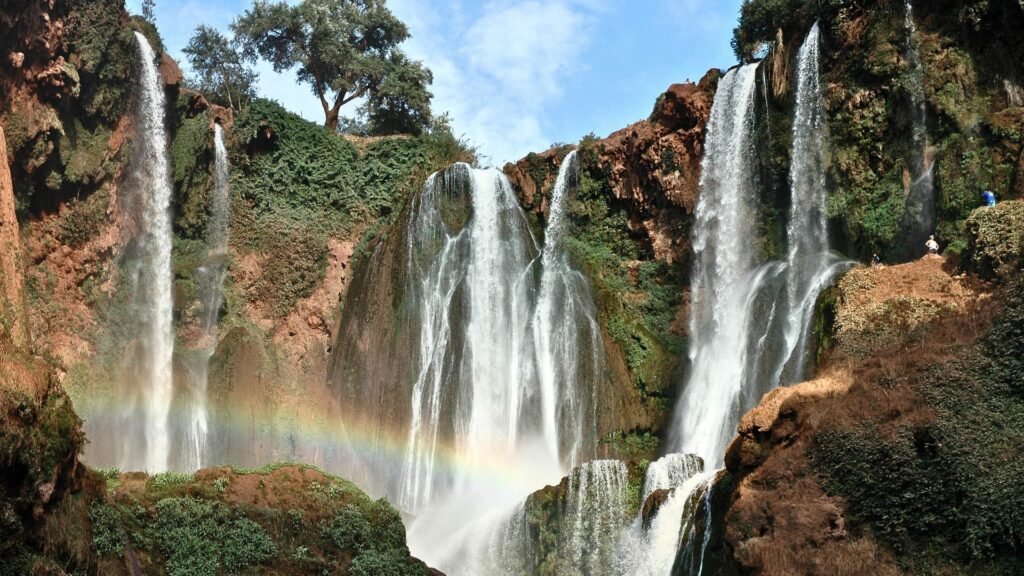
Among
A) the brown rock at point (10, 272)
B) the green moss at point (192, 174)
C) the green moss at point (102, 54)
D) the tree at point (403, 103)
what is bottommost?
the brown rock at point (10, 272)

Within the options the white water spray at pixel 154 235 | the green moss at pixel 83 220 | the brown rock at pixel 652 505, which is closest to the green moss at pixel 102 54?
the white water spray at pixel 154 235

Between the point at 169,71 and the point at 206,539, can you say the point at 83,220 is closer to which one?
the point at 169,71

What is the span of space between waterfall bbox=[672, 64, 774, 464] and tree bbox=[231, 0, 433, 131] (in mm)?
16258

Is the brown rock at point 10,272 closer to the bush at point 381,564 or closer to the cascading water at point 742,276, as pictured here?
the bush at point 381,564

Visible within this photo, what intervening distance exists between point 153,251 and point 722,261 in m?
17.3

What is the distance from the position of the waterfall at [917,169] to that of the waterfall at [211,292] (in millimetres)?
19960

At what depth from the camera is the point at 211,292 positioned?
33.0 meters

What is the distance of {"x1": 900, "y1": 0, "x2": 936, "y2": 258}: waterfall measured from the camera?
79.3ft

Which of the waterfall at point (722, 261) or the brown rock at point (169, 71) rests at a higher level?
the brown rock at point (169, 71)

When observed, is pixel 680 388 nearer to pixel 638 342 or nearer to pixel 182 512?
pixel 638 342

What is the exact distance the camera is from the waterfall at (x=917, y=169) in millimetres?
24172

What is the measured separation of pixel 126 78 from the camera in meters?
31.2

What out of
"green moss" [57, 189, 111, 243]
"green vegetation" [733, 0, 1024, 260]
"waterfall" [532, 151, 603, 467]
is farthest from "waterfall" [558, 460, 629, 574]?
"green moss" [57, 189, 111, 243]

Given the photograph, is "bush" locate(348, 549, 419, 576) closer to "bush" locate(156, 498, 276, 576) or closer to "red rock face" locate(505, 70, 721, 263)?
"bush" locate(156, 498, 276, 576)
